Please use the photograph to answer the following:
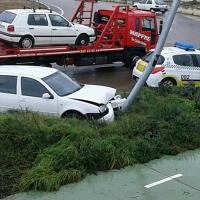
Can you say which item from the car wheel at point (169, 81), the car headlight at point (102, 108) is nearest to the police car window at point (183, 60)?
the car wheel at point (169, 81)

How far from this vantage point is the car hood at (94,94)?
1111cm

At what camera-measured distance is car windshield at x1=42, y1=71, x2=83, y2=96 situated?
37.4ft

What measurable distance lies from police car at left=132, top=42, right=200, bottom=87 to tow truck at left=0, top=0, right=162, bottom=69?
7.98 ft

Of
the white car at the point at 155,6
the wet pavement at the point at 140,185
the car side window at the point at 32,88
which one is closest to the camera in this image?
the wet pavement at the point at 140,185

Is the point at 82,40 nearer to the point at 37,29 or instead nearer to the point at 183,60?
the point at 37,29

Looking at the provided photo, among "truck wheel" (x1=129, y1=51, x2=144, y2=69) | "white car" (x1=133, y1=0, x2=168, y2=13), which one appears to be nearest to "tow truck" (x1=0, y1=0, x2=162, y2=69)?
"truck wheel" (x1=129, y1=51, x2=144, y2=69)

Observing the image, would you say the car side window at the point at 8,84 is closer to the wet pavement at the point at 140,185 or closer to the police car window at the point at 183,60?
the wet pavement at the point at 140,185

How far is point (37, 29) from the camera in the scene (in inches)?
699

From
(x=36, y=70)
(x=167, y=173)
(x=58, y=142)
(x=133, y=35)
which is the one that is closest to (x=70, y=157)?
(x=58, y=142)

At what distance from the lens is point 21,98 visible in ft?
37.2

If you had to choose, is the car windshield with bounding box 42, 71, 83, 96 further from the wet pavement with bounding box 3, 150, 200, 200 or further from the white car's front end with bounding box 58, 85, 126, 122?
the wet pavement with bounding box 3, 150, 200, 200

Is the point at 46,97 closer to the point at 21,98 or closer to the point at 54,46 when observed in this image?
the point at 21,98

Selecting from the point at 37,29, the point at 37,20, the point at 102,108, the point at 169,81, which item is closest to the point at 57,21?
the point at 37,20

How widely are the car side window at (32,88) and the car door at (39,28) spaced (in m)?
6.58
